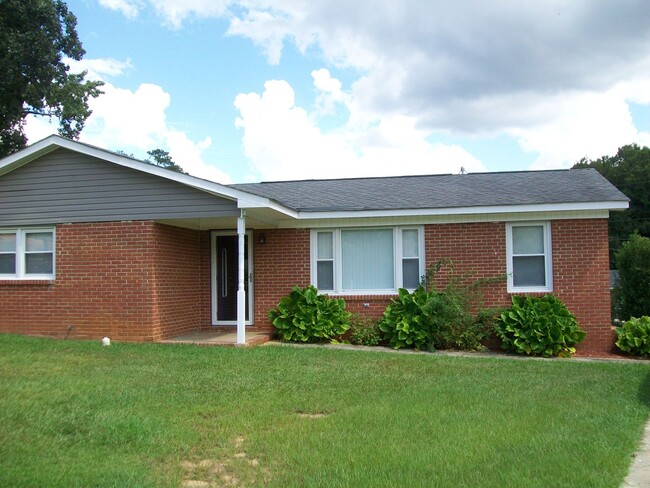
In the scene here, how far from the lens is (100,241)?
12.2 meters

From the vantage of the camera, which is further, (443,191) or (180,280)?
(443,191)

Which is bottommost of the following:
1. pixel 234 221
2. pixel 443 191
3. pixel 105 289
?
pixel 105 289

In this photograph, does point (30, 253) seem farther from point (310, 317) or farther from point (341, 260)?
point (341, 260)

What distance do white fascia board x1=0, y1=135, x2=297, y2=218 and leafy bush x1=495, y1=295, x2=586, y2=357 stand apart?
461 centimetres

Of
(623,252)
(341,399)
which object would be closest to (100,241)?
(341,399)

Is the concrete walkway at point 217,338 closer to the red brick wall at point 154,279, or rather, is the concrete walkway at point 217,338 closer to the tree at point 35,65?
the red brick wall at point 154,279

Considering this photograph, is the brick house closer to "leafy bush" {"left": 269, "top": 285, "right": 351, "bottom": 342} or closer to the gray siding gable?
the gray siding gable

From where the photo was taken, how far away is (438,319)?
12.0 m

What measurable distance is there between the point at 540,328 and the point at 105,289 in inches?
320

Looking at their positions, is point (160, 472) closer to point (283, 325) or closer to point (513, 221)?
point (283, 325)

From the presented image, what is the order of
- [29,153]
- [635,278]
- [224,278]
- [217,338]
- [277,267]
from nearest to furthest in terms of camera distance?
[29,153]
[217,338]
[277,267]
[224,278]
[635,278]

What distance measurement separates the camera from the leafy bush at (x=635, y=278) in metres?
16.3

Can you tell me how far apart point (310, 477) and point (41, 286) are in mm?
9516

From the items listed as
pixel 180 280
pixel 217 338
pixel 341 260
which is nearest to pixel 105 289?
pixel 180 280
